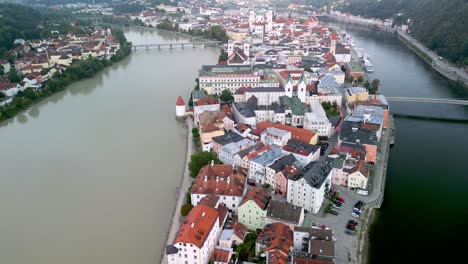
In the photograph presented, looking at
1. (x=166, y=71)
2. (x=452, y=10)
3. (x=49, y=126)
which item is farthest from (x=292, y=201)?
(x=452, y=10)

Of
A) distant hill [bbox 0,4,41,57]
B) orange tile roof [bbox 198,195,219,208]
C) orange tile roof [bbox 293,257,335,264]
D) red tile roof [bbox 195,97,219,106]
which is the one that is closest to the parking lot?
orange tile roof [bbox 293,257,335,264]

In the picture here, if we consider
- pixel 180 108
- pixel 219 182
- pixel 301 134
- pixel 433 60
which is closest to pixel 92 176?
pixel 219 182

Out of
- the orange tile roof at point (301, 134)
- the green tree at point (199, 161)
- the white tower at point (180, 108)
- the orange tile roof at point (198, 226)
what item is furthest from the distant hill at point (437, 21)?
the orange tile roof at point (198, 226)

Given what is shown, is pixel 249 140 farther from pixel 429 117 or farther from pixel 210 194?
pixel 429 117

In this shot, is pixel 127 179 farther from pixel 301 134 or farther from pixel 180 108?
pixel 301 134

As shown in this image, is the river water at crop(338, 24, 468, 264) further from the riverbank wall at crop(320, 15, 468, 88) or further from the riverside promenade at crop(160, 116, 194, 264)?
the riverside promenade at crop(160, 116, 194, 264)

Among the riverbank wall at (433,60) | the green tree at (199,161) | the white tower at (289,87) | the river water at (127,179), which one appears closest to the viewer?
the river water at (127,179)

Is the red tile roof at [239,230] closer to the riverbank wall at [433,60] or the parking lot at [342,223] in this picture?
the parking lot at [342,223]
